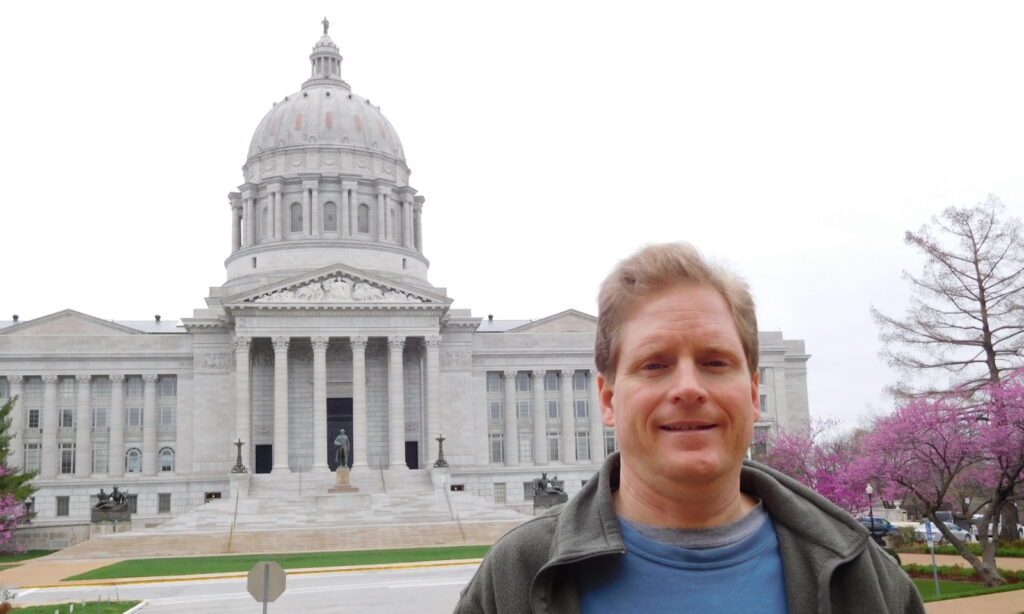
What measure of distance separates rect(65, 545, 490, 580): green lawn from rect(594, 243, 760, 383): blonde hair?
37.3 meters

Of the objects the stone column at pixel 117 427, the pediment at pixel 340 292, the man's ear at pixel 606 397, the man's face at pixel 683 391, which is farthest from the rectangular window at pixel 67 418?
the man's face at pixel 683 391

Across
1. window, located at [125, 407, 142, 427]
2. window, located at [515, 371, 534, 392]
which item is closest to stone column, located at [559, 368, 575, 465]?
window, located at [515, 371, 534, 392]

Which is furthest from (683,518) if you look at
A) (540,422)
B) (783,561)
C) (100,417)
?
(100,417)

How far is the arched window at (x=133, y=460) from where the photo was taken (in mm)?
77688

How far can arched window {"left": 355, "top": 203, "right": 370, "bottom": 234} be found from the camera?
301ft

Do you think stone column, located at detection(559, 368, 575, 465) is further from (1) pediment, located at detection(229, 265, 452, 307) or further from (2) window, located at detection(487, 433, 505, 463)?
(1) pediment, located at detection(229, 265, 452, 307)

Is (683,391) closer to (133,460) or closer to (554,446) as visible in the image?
(554,446)

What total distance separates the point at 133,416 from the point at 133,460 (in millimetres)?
3351

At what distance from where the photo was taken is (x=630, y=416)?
150 inches

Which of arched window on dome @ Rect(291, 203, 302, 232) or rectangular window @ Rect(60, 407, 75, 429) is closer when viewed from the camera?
rectangular window @ Rect(60, 407, 75, 429)

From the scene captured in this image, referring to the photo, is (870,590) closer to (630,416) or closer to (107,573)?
(630,416)

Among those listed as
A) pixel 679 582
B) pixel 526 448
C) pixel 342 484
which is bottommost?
pixel 342 484

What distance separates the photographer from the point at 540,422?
270 feet

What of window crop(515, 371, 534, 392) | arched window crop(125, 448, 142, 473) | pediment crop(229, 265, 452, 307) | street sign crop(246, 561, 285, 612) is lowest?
street sign crop(246, 561, 285, 612)
